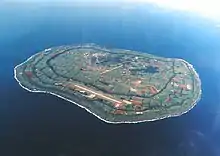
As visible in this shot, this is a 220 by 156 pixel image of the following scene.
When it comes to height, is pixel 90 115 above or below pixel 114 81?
below

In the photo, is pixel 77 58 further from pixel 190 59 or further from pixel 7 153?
pixel 7 153

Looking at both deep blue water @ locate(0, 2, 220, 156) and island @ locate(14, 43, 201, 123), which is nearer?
deep blue water @ locate(0, 2, 220, 156)

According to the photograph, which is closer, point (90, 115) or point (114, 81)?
point (90, 115)

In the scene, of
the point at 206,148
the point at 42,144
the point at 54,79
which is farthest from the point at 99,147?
the point at 54,79

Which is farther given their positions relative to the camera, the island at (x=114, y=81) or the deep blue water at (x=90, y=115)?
the island at (x=114, y=81)
